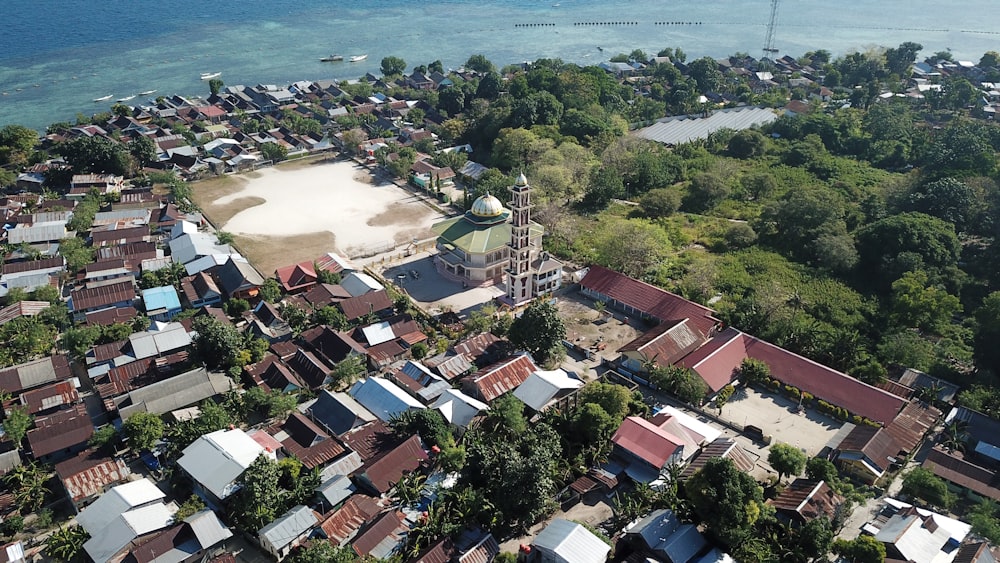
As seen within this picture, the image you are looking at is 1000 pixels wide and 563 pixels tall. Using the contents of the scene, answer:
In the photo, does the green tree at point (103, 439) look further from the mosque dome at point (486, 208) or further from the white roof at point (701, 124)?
the white roof at point (701, 124)

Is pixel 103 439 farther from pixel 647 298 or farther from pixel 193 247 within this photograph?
pixel 647 298

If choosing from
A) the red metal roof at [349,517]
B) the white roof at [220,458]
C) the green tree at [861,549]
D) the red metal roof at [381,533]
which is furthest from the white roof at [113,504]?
the green tree at [861,549]

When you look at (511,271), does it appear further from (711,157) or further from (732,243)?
(711,157)

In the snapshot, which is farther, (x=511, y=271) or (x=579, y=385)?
(x=511, y=271)

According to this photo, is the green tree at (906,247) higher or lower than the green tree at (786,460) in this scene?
higher

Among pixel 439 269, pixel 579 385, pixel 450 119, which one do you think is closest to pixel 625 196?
pixel 439 269

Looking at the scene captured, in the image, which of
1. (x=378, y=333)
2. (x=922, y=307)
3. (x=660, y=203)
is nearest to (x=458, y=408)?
(x=378, y=333)

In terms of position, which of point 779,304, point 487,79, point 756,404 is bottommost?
point 756,404
